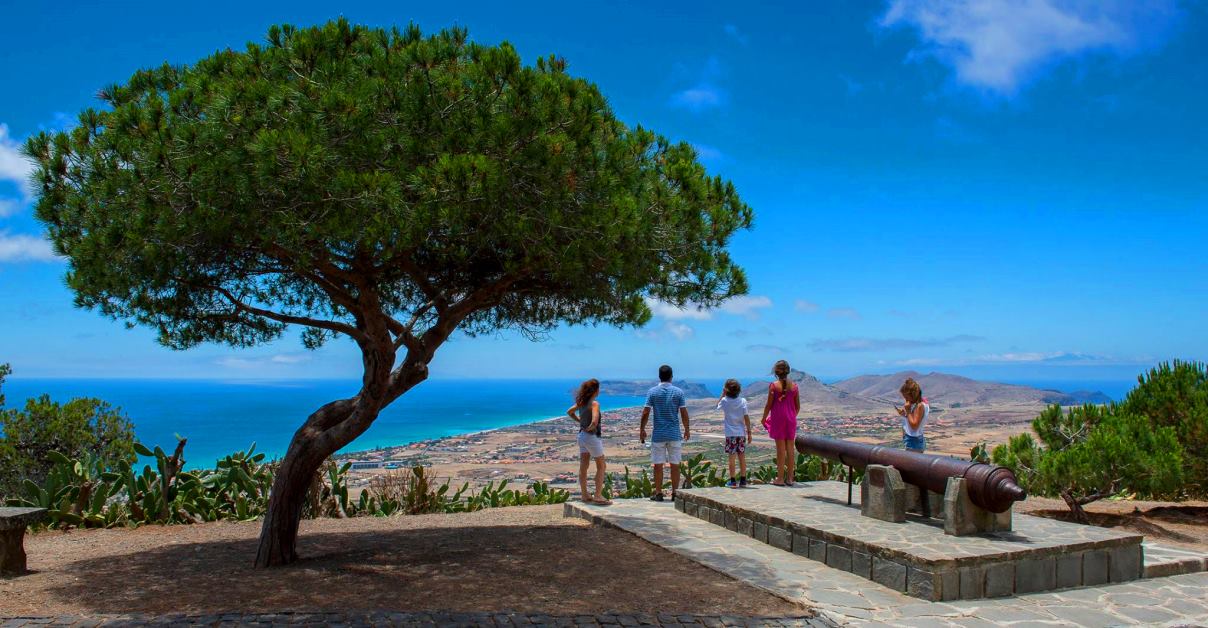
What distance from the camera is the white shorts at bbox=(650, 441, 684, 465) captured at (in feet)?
35.3

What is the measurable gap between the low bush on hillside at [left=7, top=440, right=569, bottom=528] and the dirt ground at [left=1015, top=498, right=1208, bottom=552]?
746 centimetres

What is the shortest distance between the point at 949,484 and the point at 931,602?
62.4 inches

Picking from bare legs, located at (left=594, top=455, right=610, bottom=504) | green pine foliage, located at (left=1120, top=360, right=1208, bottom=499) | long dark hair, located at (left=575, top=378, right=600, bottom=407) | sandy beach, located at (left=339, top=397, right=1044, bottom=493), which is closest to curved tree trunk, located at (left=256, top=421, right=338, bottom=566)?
long dark hair, located at (left=575, top=378, right=600, bottom=407)

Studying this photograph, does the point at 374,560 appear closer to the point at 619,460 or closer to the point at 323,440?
the point at 323,440

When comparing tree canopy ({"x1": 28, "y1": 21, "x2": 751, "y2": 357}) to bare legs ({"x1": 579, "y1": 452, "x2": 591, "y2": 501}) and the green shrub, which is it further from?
the green shrub

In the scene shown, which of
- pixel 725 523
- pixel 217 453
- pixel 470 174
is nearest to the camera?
pixel 470 174

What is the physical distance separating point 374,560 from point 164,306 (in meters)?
3.31

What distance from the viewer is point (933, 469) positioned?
7953mm

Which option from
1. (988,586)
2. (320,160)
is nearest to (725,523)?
(988,586)

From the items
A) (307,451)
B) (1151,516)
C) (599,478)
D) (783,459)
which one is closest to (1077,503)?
(1151,516)

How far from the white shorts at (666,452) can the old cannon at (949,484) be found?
239 centimetres

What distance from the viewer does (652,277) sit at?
7.74m

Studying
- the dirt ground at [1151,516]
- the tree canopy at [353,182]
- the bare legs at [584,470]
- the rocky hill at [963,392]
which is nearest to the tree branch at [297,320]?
the tree canopy at [353,182]

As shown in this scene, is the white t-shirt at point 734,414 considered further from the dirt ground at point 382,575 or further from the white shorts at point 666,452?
the dirt ground at point 382,575
